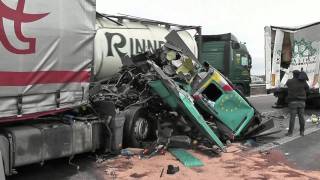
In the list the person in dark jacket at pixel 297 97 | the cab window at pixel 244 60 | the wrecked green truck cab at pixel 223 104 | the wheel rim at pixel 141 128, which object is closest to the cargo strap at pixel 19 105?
the wheel rim at pixel 141 128

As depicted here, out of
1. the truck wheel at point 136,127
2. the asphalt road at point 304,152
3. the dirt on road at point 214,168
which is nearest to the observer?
the dirt on road at point 214,168

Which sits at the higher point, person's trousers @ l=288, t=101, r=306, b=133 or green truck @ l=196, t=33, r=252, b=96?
green truck @ l=196, t=33, r=252, b=96

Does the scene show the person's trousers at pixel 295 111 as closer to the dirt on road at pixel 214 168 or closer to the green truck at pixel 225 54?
the dirt on road at pixel 214 168

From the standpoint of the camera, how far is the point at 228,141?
1016cm

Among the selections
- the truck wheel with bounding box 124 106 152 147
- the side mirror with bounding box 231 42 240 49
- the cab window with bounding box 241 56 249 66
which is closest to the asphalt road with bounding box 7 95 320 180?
the truck wheel with bounding box 124 106 152 147

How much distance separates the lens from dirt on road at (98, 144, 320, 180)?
297 inches

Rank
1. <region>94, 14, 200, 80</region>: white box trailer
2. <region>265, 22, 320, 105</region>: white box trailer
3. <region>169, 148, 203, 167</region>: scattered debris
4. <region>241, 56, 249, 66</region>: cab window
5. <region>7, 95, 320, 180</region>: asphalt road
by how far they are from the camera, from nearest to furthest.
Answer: <region>7, 95, 320, 180</region>: asphalt road < <region>169, 148, 203, 167</region>: scattered debris < <region>94, 14, 200, 80</region>: white box trailer < <region>265, 22, 320, 105</region>: white box trailer < <region>241, 56, 249, 66</region>: cab window

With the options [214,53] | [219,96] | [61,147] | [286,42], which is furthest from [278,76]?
[61,147]

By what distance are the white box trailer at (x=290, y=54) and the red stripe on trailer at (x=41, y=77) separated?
11020mm

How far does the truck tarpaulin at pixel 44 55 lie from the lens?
5.96 meters

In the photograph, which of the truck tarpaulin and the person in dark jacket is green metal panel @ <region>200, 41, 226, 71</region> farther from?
the truck tarpaulin

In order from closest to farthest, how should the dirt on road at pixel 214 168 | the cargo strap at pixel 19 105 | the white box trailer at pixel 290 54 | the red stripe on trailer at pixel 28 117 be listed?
the red stripe on trailer at pixel 28 117
the cargo strap at pixel 19 105
the dirt on road at pixel 214 168
the white box trailer at pixel 290 54

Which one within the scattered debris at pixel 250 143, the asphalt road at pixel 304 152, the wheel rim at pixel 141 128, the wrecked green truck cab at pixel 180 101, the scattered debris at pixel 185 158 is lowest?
the asphalt road at pixel 304 152

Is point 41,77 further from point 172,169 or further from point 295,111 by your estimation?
point 295,111
